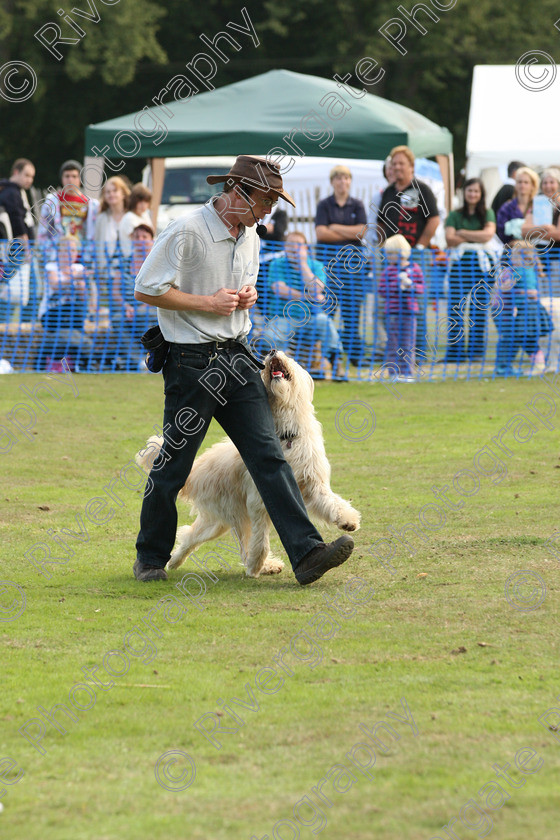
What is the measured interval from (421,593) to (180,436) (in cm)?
144

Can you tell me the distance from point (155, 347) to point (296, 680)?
2.06m

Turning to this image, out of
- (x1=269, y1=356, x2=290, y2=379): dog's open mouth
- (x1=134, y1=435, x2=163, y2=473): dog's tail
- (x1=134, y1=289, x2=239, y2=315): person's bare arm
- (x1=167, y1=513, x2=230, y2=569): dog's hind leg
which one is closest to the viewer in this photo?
(x1=134, y1=289, x2=239, y2=315): person's bare arm

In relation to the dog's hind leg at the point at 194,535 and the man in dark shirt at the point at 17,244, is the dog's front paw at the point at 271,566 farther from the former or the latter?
the man in dark shirt at the point at 17,244

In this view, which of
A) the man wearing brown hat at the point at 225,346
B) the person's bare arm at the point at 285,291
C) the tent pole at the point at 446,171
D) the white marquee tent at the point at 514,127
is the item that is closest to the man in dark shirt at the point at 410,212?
the person's bare arm at the point at 285,291

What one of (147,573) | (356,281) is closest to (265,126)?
(356,281)

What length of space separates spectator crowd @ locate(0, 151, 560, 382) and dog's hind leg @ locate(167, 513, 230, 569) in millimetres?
7103

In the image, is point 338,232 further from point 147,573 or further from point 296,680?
point 296,680

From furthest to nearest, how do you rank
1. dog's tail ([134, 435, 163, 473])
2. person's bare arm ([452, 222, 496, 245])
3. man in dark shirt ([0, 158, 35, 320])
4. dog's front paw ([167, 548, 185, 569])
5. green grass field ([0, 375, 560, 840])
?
man in dark shirt ([0, 158, 35, 320]) → person's bare arm ([452, 222, 496, 245]) → dog's front paw ([167, 548, 185, 569]) → dog's tail ([134, 435, 163, 473]) → green grass field ([0, 375, 560, 840])

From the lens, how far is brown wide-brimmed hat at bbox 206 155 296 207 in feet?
18.7

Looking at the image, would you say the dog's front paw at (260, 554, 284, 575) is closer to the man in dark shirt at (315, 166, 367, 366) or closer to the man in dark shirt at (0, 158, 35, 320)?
the man in dark shirt at (315, 166, 367, 366)

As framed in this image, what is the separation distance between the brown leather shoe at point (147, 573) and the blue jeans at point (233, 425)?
41 centimetres

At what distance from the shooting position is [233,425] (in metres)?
5.98

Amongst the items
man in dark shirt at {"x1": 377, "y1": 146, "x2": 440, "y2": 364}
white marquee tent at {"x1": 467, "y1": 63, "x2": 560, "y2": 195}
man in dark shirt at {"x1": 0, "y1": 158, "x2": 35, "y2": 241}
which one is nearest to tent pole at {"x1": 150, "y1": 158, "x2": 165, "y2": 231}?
man in dark shirt at {"x1": 0, "y1": 158, "x2": 35, "y2": 241}

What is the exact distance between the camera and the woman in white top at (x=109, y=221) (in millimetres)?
14719
